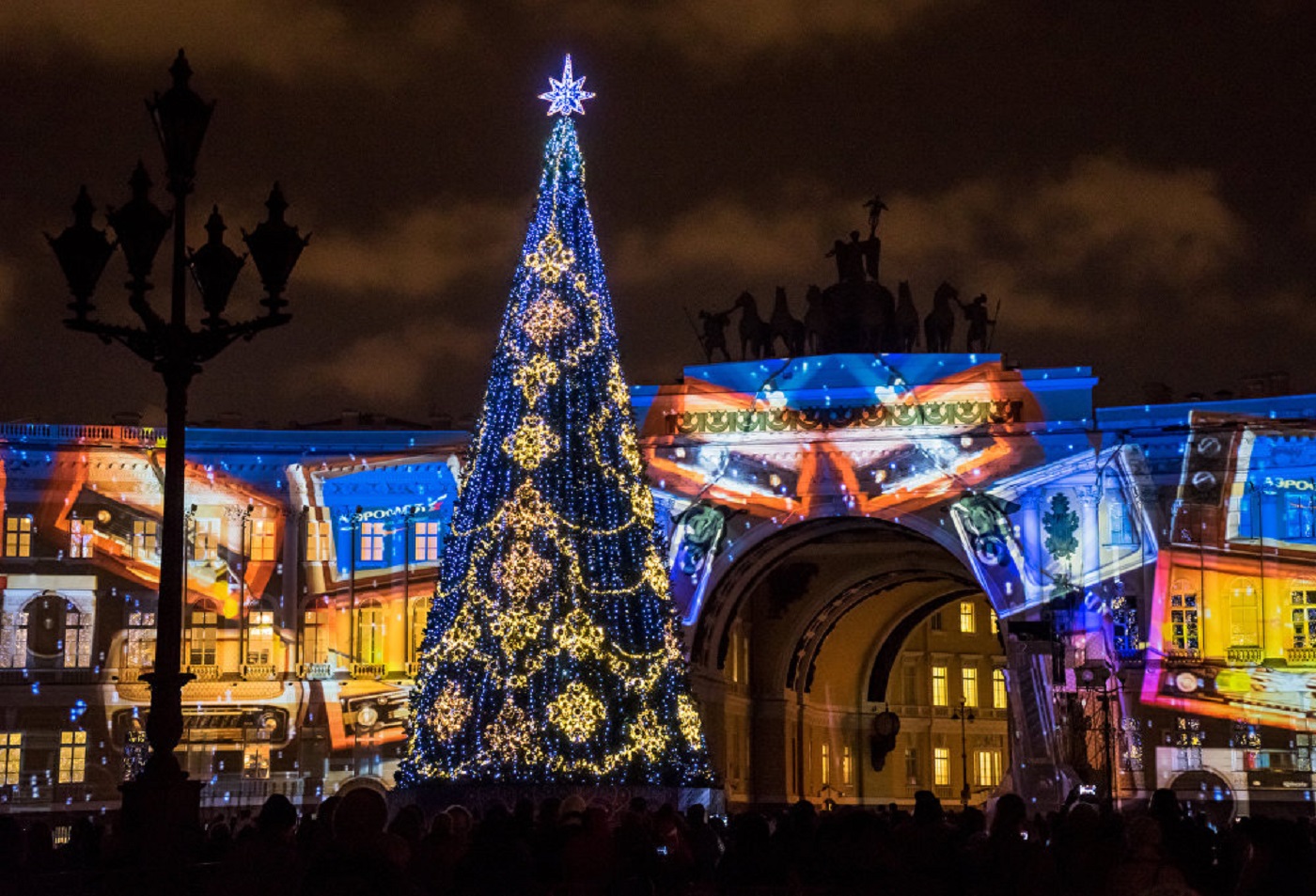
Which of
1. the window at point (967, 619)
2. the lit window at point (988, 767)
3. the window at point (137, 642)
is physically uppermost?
the window at point (967, 619)

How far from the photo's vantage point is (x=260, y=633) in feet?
156

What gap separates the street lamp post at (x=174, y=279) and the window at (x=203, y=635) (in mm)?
33092

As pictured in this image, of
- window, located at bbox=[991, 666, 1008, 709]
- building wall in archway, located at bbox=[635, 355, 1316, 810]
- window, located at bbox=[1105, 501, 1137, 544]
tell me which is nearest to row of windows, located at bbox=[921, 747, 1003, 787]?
window, located at bbox=[991, 666, 1008, 709]

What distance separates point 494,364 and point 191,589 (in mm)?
19598

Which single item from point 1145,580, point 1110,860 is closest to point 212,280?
point 1110,860

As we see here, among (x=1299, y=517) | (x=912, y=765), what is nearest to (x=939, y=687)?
(x=912, y=765)

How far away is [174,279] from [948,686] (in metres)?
49.0

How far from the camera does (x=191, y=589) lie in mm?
47219

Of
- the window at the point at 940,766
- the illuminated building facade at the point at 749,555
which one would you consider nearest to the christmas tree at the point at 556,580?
the illuminated building facade at the point at 749,555

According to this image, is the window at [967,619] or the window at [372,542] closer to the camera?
the window at [372,542]

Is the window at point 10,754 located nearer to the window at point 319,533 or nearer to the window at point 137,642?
the window at point 137,642

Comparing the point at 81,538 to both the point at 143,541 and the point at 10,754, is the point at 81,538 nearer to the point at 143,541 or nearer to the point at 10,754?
the point at 143,541

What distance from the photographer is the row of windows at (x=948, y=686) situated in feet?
200

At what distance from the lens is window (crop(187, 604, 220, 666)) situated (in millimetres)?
47219
